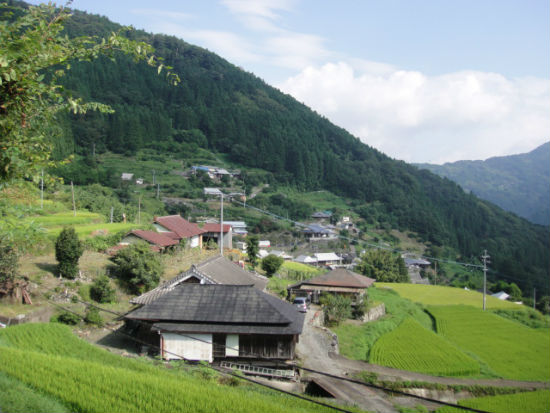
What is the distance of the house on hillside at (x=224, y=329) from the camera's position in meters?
14.3

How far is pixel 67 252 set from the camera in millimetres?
17812

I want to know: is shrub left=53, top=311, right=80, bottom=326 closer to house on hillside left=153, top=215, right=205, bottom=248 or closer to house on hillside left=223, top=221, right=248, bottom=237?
house on hillside left=153, top=215, right=205, bottom=248

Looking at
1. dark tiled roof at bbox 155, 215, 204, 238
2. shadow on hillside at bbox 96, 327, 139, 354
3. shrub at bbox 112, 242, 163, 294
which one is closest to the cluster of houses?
shadow on hillside at bbox 96, 327, 139, 354

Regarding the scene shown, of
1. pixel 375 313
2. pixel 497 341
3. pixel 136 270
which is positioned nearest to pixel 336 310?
pixel 375 313

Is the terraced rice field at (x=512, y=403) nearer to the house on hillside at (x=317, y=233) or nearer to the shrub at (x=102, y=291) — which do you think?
the shrub at (x=102, y=291)

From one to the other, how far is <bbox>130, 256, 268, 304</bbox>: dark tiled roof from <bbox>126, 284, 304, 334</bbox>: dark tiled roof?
93cm

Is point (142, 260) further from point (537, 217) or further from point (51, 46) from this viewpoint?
point (537, 217)

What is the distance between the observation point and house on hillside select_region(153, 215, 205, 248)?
92.7 ft

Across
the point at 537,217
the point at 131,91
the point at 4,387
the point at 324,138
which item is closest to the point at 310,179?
the point at 324,138

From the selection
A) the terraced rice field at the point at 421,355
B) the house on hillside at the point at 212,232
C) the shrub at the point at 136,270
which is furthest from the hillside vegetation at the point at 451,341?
the house on hillside at the point at 212,232

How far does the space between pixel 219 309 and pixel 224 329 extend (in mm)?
849

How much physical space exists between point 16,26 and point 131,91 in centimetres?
10053

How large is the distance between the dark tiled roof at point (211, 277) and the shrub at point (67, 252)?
3.80m

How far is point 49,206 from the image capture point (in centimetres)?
2805
